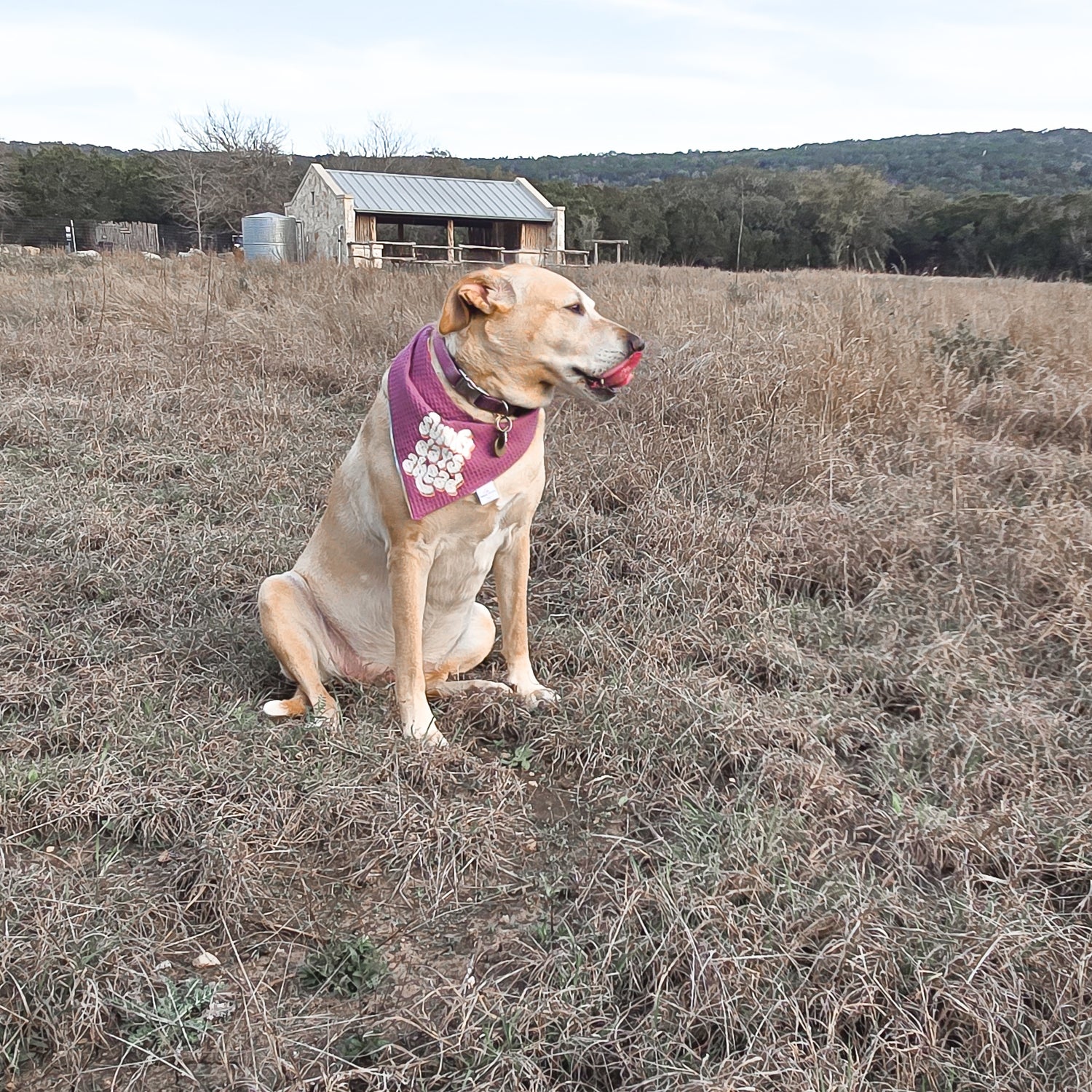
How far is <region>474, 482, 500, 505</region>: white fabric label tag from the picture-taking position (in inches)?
90.9

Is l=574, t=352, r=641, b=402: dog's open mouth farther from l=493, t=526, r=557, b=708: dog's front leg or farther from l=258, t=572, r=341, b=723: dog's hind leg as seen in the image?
l=258, t=572, r=341, b=723: dog's hind leg

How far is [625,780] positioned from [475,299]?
1.30 m

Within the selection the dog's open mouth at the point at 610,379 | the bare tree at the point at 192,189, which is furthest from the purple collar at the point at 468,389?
Answer: the bare tree at the point at 192,189

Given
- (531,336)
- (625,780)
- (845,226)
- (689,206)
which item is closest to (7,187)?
(689,206)

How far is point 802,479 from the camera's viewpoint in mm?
3973

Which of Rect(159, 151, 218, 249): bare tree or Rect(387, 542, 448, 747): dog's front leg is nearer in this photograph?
Rect(387, 542, 448, 747): dog's front leg

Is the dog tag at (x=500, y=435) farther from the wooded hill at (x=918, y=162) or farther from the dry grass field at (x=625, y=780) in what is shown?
the wooded hill at (x=918, y=162)

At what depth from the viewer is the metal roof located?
2353cm

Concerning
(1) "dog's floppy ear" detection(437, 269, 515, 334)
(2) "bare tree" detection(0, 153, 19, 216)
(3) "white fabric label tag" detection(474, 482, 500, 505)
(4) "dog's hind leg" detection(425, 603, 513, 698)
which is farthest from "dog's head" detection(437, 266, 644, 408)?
(2) "bare tree" detection(0, 153, 19, 216)

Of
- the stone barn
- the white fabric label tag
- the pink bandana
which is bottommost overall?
the white fabric label tag

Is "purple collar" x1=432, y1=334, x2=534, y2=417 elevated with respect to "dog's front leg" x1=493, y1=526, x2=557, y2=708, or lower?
elevated

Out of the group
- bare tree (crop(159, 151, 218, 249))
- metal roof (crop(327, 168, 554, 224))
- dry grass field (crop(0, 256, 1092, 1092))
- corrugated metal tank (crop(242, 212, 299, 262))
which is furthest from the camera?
bare tree (crop(159, 151, 218, 249))

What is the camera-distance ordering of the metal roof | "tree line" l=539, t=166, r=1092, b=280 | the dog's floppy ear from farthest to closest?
the metal roof < "tree line" l=539, t=166, r=1092, b=280 < the dog's floppy ear

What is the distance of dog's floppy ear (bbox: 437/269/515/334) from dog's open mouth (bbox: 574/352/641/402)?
0.27 meters
